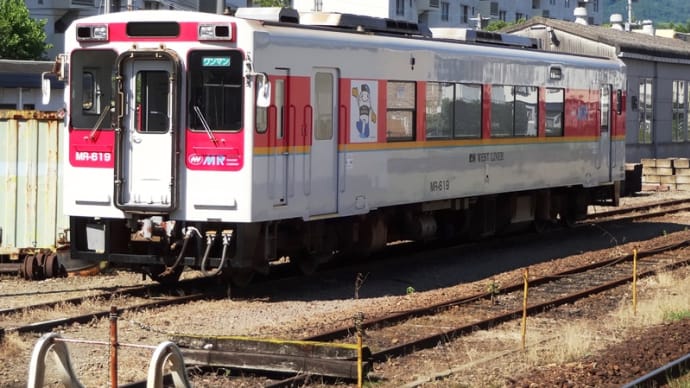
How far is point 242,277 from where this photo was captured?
15242mm

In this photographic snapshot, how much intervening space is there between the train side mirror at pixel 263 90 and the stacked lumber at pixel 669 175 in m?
24.5

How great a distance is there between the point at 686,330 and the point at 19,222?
887cm

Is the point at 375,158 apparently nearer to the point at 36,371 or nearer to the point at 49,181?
the point at 49,181

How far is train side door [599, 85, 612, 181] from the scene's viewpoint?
23547 mm

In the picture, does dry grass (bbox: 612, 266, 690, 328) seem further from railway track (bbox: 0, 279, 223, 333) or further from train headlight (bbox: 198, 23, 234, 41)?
train headlight (bbox: 198, 23, 234, 41)

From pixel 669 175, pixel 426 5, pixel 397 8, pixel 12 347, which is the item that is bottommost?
pixel 12 347

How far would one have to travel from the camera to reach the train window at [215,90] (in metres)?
14.1

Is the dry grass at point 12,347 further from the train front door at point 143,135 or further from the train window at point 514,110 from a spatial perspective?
the train window at point 514,110

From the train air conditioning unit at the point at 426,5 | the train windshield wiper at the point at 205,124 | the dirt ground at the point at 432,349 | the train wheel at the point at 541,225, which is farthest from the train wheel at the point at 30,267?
the train air conditioning unit at the point at 426,5

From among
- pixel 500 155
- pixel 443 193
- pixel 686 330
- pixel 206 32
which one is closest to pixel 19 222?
pixel 206 32

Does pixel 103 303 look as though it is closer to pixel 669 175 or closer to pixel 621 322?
pixel 621 322

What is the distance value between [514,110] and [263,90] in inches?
291

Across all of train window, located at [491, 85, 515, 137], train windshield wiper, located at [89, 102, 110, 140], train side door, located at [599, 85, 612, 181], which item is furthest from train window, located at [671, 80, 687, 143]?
train windshield wiper, located at [89, 102, 110, 140]

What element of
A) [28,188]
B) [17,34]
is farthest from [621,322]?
[17,34]
